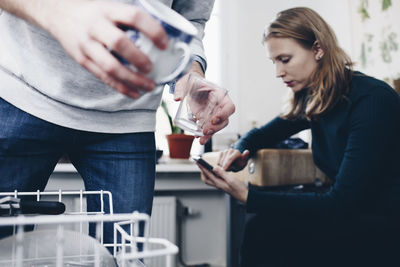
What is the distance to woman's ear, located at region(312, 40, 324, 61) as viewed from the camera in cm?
130

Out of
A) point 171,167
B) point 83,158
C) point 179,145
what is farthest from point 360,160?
point 179,145

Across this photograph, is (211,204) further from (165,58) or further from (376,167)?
(165,58)

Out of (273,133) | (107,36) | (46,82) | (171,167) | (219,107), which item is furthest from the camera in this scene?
(171,167)

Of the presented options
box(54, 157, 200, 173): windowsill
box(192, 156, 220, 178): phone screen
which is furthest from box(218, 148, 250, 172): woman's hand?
box(54, 157, 200, 173): windowsill

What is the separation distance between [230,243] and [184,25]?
56.8 inches

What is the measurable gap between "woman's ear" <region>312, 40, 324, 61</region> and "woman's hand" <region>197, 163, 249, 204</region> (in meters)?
0.53

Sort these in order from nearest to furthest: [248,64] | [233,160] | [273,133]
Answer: [233,160] → [273,133] → [248,64]

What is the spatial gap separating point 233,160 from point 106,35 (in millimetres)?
1119

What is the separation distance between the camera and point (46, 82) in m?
0.56

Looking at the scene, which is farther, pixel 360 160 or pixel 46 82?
pixel 360 160

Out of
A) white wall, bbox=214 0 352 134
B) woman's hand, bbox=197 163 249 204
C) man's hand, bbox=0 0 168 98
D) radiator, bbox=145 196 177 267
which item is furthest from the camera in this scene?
white wall, bbox=214 0 352 134

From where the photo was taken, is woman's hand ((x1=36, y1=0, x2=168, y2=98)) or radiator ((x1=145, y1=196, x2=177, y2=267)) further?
radiator ((x1=145, y1=196, x2=177, y2=267))

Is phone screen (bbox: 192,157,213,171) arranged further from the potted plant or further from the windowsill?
the potted plant

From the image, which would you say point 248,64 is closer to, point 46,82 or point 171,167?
point 171,167
